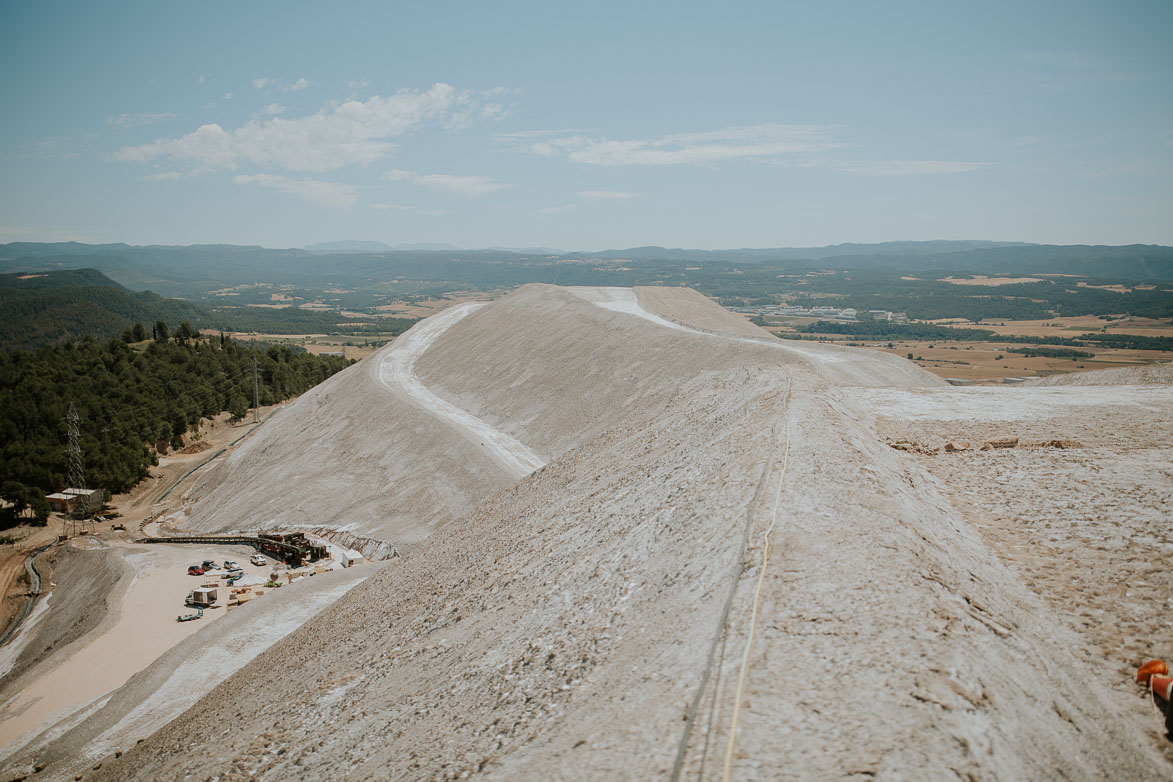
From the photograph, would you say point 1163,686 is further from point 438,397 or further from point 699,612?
point 438,397

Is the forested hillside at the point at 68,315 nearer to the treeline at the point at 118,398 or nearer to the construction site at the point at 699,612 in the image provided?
the treeline at the point at 118,398

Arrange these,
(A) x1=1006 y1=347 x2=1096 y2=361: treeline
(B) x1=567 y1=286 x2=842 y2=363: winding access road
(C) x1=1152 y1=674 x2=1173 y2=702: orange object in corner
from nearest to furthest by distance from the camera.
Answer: (C) x1=1152 y1=674 x2=1173 y2=702: orange object in corner
(B) x1=567 y1=286 x2=842 y2=363: winding access road
(A) x1=1006 y1=347 x2=1096 y2=361: treeline

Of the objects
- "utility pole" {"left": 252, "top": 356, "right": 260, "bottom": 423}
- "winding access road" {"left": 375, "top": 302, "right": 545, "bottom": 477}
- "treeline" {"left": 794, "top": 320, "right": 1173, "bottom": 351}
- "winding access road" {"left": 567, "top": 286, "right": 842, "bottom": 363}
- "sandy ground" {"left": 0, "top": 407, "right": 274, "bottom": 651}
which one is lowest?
"sandy ground" {"left": 0, "top": 407, "right": 274, "bottom": 651}

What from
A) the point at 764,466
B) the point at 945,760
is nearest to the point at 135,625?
the point at 764,466

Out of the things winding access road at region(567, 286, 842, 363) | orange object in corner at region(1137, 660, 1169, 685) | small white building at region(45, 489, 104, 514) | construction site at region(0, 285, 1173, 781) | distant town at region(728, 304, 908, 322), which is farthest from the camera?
distant town at region(728, 304, 908, 322)

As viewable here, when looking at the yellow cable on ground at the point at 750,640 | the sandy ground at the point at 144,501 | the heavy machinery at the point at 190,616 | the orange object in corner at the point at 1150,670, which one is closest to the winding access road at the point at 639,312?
the yellow cable on ground at the point at 750,640

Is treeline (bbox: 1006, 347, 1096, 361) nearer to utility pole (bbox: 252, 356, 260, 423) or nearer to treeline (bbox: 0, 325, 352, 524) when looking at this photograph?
utility pole (bbox: 252, 356, 260, 423)

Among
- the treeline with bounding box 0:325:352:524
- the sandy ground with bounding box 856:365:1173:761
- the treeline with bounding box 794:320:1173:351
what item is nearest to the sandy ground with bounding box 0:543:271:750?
the treeline with bounding box 0:325:352:524

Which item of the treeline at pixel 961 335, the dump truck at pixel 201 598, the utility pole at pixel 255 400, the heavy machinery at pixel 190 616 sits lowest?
the heavy machinery at pixel 190 616
